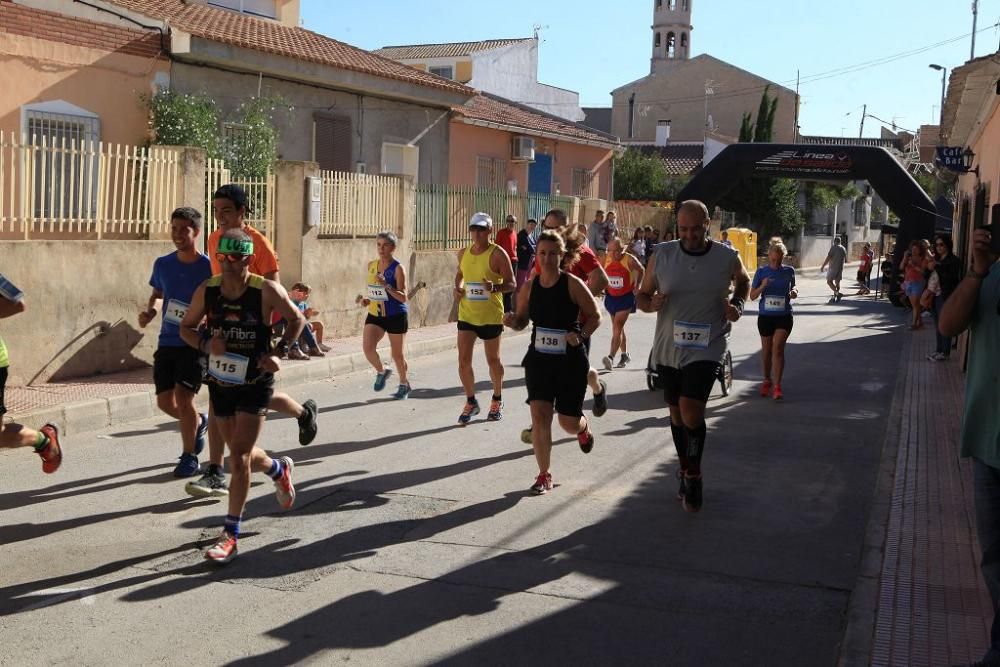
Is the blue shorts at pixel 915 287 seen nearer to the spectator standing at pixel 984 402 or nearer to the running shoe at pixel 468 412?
the running shoe at pixel 468 412

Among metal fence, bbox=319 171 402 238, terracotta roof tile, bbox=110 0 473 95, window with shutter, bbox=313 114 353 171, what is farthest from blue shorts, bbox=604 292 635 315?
window with shutter, bbox=313 114 353 171

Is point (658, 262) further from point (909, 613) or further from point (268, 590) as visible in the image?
point (268, 590)

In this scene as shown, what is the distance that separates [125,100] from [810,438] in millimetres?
12663

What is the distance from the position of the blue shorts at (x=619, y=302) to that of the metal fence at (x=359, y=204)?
15.2 feet

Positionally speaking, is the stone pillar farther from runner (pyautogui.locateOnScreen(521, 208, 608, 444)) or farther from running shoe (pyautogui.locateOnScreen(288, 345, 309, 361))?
runner (pyautogui.locateOnScreen(521, 208, 608, 444))

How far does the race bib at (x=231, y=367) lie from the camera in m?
5.85

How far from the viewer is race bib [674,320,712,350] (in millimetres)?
6957

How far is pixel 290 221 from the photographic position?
15.4m

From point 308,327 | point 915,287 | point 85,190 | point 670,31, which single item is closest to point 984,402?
point 85,190

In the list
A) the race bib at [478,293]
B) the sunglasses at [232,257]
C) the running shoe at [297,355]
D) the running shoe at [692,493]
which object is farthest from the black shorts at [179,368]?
the running shoe at [297,355]

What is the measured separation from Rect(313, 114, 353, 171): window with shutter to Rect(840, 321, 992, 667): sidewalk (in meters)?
14.7

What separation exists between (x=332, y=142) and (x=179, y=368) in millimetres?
15660

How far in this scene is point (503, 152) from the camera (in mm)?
31219

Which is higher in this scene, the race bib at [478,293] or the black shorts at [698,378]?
the race bib at [478,293]
